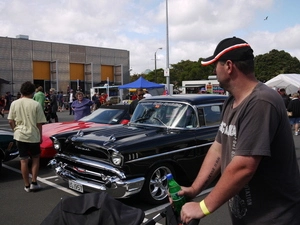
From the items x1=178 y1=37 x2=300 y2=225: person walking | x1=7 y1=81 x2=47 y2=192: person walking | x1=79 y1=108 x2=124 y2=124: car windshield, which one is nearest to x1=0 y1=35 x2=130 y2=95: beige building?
x1=79 y1=108 x2=124 y2=124: car windshield

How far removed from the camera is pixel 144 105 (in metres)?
6.36

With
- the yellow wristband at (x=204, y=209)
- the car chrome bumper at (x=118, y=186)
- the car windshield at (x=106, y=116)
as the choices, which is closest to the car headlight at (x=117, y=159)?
the car chrome bumper at (x=118, y=186)

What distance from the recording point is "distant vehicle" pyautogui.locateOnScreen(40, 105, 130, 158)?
23.7ft

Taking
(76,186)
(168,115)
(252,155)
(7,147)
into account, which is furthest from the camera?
(7,147)

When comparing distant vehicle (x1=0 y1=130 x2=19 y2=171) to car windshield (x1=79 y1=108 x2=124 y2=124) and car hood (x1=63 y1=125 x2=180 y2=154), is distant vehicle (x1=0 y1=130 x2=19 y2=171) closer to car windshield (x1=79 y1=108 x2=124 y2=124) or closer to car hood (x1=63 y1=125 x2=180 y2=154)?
car hood (x1=63 y1=125 x2=180 y2=154)

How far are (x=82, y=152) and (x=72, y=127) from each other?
9.14ft

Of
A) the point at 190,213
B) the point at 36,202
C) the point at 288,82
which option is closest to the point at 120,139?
the point at 36,202

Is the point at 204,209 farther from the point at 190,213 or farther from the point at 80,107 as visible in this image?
the point at 80,107

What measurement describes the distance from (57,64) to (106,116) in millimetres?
37161

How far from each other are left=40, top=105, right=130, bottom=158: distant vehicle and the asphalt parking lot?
2.09 ft

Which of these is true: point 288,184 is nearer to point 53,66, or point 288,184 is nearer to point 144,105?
point 144,105

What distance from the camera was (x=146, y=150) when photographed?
4844 millimetres

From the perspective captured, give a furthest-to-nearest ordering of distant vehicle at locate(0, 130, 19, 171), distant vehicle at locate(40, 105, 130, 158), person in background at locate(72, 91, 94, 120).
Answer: person in background at locate(72, 91, 94, 120) → distant vehicle at locate(40, 105, 130, 158) → distant vehicle at locate(0, 130, 19, 171)

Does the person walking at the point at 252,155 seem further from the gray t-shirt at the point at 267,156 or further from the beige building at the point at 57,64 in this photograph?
the beige building at the point at 57,64
